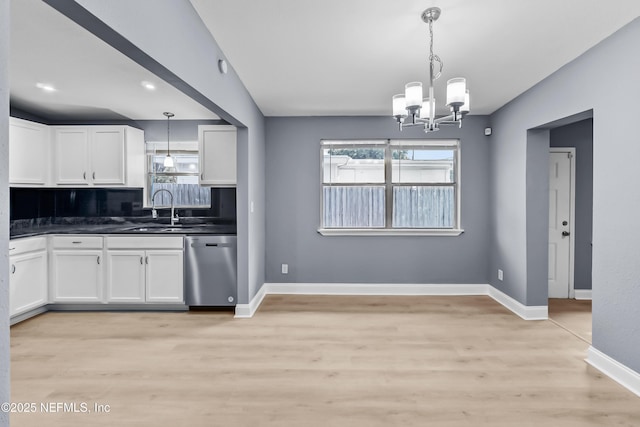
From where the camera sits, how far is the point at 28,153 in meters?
4.11

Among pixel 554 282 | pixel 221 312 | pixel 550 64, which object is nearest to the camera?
pixel 550 64

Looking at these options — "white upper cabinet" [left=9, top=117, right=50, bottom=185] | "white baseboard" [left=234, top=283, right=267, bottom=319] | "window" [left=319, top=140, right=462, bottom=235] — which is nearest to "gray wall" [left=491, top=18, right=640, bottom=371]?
"window" [left=319, top=140, right=462, bottom=235]

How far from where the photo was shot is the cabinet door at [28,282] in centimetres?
357

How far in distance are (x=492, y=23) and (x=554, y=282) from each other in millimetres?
3632

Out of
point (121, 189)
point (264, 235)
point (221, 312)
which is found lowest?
point (221, 312)

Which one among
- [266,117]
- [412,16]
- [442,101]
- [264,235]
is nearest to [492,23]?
[412,16]

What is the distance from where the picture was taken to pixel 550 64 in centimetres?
309

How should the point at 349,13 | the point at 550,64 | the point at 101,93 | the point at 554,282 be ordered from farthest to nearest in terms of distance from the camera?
the point at 554,282, the point at 101,93, the point at 550,64, the point at 349,13

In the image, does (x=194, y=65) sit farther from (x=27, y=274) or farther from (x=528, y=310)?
(x=528, y=310)

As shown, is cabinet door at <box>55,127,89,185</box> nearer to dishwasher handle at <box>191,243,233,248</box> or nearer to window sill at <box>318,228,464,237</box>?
dishwasher handle at <box>191,243,233,248</box>

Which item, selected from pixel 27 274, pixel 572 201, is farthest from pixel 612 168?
pixel 27 274

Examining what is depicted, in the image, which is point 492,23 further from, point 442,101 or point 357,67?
point 442,101

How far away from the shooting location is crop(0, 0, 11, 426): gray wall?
968mm

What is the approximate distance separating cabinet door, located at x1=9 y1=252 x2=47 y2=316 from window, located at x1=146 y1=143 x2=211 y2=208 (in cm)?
140
